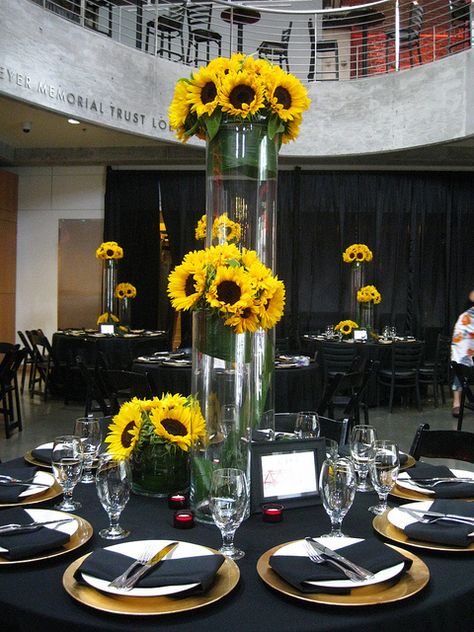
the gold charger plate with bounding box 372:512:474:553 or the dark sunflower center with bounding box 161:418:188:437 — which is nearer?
the gold charger plate with bounding box 372:512:474:553

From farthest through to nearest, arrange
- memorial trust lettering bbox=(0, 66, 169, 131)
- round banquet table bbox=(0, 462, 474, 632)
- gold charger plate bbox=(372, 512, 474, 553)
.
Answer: memorial trust lettering bbox=(0, 66, 169, 131)
gold charger plate bbox=(372, 512, 474, 553)
round banquet table bbox=(0, 462, 474, 632)

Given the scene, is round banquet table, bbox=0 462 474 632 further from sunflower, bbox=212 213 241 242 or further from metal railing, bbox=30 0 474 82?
metal railing, bbox=30 0 474 82

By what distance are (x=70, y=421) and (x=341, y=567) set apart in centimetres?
646

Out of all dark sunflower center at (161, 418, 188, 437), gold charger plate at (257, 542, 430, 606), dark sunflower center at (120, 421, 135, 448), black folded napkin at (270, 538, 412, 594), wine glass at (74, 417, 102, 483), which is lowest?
gold charger plate at (257, 542, 430, 606)

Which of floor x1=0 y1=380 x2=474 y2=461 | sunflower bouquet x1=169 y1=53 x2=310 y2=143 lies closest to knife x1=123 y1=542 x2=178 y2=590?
sunflower bouquet x1=169 y1=53 x2=310 y2=143

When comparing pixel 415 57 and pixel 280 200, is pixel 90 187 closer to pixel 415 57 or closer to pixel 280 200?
pixel 280 200

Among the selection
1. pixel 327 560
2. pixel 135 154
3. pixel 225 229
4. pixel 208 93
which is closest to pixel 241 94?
pixel 208 93

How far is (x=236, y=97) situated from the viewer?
6.59ft

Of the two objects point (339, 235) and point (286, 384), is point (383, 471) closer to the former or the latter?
point (286, 384)

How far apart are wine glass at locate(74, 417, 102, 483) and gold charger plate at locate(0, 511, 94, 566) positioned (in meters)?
0.39

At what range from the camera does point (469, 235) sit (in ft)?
41.1

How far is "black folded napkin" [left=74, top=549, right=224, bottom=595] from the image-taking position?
1293 mm

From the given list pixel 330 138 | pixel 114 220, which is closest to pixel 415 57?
pixel 330 138

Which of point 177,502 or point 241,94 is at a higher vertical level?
point 241,94
